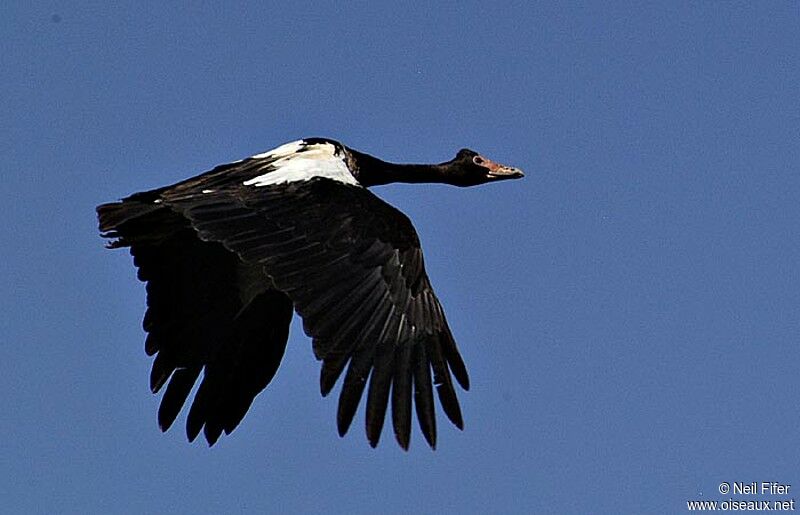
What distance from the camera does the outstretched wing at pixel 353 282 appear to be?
1067cm

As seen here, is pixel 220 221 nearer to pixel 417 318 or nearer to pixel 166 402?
pixel 417 318

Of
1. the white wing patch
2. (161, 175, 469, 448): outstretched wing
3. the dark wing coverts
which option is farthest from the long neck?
(161, 175, 469, 448): outstretched wing

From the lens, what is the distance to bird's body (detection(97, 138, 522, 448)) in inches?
425

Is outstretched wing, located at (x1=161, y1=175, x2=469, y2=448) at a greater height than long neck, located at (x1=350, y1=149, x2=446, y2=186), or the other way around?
long neck, located at (x1=350, y1=149, x2=446, y2=186)

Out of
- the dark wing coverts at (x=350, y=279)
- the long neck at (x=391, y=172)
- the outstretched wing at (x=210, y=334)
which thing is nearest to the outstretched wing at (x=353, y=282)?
the dark wing coverts at (x=350, y=279)

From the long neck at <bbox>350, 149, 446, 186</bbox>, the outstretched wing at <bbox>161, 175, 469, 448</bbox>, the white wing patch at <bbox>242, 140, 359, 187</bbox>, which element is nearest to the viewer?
the outstretched wing at <bbox>161, 175, 469, 448</bbox>

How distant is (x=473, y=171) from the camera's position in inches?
611

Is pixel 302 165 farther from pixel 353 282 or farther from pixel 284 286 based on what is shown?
pixel 284 286

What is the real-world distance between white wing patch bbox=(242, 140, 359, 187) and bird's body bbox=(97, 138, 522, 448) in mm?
22

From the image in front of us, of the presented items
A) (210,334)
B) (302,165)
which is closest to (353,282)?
(302,165)

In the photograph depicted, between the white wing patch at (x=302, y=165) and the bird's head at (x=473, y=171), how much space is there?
196 centimetres

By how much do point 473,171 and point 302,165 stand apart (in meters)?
3.05

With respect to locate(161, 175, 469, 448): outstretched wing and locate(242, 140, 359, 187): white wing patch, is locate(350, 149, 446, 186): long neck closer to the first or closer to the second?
locate(242, 140, 359, 187): white wing patch

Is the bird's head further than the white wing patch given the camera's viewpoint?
Yes
